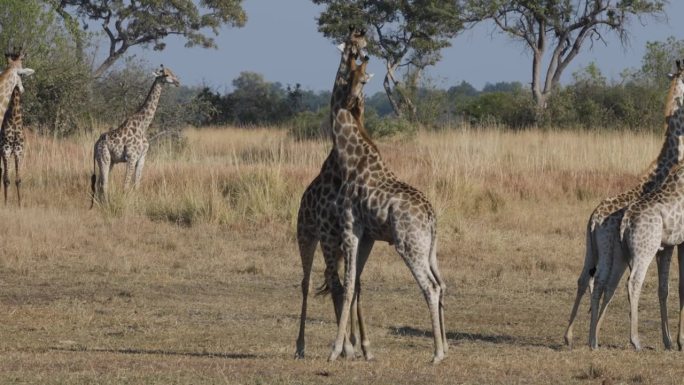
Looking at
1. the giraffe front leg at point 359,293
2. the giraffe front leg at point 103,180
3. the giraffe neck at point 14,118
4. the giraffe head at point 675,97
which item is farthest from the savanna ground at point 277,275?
the giraffe head at point 675,97

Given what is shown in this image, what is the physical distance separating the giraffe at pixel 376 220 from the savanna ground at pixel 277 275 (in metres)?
0.48

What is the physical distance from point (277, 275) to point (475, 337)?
427 centimetres

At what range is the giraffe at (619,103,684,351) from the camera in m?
10.7

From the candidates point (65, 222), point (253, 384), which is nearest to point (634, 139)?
point (65, 222)

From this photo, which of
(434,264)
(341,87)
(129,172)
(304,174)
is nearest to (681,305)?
(434,264)

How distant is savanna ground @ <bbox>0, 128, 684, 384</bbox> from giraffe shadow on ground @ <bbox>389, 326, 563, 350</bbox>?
0.11 ft

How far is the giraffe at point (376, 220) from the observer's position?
29.7 ft

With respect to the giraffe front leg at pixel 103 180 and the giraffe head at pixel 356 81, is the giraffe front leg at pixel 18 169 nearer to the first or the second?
the giraffe front leg at pixel 103 180

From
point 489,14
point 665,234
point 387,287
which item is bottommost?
point 387,287

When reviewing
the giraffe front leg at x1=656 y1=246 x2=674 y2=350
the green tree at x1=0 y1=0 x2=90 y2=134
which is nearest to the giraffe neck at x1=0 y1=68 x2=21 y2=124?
the giraffe front leg at x1=656 y1=246 x2=674 y2=350

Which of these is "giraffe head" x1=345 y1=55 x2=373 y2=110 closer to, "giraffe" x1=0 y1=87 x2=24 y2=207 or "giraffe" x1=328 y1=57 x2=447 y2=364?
"giraffe" x1=328 y1=57 x2=447 y2=364

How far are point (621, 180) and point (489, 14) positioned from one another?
20848mm

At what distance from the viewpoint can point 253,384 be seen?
812 cm

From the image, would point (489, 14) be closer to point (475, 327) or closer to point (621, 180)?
point (621, 180)
